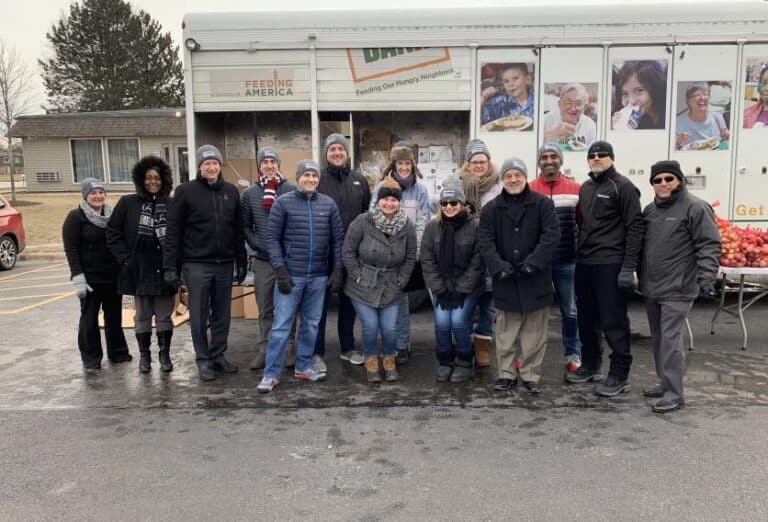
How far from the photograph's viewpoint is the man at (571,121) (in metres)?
7.11

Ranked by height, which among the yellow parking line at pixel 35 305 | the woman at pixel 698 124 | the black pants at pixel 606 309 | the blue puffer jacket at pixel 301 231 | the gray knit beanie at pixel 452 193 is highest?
the woman at pixel 698 124

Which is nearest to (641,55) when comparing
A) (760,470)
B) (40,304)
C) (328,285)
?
(328,285)

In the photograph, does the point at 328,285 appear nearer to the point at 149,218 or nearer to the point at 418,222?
the point at 418,222

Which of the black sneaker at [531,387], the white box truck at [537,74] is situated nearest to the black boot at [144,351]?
the white box truck at [537,74]

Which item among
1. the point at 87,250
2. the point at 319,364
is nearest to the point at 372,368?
the point at 319,364

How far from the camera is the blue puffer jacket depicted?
5.12 meters

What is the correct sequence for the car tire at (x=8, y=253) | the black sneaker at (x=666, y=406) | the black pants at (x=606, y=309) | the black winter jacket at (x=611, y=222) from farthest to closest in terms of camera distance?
1. the car tire at (x=8, y=253)
2. the black pants at (x=606, y=309)
3. the black winter jacket at (x=611, y=222)
4. the black sneaker at (x=666, y=406)

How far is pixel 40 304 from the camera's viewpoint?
29.3 feet

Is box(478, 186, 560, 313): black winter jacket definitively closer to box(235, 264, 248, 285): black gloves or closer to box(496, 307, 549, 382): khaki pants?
box(496, 307, 549, 382): khaki pants

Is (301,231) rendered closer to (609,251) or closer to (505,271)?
(505,271)

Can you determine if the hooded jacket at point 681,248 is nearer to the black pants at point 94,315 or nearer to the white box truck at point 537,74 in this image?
the white box truck at point 537,74

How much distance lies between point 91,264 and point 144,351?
0.89 metres

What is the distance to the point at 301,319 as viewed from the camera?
539cm

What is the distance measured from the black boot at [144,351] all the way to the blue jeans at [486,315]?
2896mm
